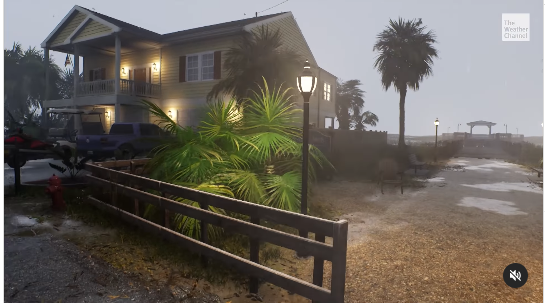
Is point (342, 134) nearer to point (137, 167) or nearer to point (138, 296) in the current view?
point (137, 167)

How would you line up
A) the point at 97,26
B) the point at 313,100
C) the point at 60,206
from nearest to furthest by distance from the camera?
the point at 60,206 < the point at 97,26 < the point at 313,100

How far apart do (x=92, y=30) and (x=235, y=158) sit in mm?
11000

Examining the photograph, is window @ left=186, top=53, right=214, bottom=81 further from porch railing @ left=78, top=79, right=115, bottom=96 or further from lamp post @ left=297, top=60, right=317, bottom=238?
lamp post @ left=297, top=60, right=317, bottom=238

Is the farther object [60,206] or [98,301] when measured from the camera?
[60,206]

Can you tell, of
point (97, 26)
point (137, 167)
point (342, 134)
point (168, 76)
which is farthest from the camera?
point (342, 134)

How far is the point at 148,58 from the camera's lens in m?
15.1

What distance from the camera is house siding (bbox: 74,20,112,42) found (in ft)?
40.8

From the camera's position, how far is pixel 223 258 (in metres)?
3.24

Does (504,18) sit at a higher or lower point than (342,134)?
higher

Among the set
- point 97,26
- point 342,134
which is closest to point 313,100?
point 342,134

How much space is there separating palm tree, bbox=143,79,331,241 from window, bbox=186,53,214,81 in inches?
333

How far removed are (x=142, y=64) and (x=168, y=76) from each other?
172cm

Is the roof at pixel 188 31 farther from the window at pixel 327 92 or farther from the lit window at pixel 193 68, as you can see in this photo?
the window at pixel 327 92

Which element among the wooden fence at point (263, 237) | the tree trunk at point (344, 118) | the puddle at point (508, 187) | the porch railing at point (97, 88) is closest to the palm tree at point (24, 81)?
the porch railing at point (97, 88)
